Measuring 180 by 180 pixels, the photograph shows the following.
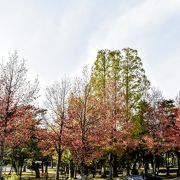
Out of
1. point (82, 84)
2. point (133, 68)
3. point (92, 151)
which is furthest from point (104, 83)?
point (92, 151)

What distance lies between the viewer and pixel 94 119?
29.0m

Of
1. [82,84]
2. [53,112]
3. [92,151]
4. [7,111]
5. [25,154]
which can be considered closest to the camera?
[7,111]

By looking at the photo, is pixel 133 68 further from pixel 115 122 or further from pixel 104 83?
pixel 115 122

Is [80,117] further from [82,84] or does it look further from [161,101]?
[161,101]

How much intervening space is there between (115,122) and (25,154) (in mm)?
17928

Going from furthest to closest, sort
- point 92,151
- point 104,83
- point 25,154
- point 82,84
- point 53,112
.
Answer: point 25,154, point 104,83, point 53,112, point 82,84, point 92,151

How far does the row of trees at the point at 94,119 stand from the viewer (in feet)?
71.1

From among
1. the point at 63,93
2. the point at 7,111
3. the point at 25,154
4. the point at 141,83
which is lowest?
the point at 25,154

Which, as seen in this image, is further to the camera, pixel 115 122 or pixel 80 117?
pixel 115 122

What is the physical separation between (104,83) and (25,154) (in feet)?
51.2

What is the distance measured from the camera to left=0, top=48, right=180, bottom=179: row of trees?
71.1ft

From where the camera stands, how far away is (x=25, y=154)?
1842 inches

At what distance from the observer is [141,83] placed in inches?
1670

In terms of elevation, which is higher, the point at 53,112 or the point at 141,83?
the point at 141,83
